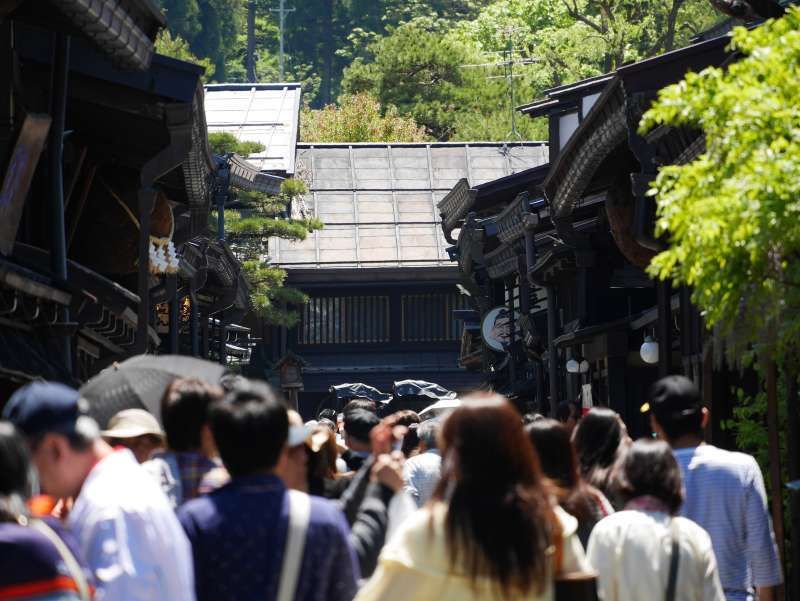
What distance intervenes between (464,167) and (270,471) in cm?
4318

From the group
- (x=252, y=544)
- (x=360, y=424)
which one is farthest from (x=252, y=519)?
(x=360, y=424)

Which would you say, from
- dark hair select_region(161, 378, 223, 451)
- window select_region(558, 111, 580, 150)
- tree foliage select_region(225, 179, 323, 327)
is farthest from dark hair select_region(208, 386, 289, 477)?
tree foliage select_region(225, 179, 323, 327)

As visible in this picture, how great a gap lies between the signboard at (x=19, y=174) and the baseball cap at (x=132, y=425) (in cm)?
577

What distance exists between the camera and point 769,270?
9.05 m

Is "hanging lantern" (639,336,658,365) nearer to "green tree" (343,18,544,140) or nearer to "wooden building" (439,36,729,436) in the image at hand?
"wooden building" (439,36,729,436)

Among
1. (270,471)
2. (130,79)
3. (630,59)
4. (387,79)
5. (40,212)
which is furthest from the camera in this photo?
(387,79)

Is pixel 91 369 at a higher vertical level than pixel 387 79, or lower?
lower

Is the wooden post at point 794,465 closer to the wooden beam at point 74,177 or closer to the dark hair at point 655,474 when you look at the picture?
the dark hair at point 655,474

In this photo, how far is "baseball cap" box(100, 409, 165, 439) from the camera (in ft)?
21.4

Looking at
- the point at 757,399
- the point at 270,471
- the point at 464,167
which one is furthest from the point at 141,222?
→ the point at 464,167

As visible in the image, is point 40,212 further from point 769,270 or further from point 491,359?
point 491,359

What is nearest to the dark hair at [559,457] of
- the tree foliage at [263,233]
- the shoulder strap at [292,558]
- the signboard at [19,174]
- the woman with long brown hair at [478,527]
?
the shoulder strap at [292,558]

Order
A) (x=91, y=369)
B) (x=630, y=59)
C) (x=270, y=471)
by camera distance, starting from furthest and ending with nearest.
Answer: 1. (x=630, y=59)
2. (x=91, y=369)
3. (x=270, y=471)

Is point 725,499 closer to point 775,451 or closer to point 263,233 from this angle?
point 775,451
